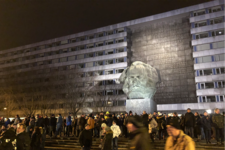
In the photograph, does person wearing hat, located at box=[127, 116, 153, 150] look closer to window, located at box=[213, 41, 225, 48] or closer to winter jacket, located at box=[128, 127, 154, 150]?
winter jacket, located at box=[128, 127, 154, 150]

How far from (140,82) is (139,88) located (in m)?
0.63

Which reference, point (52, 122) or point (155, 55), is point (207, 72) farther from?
point (52, 122)

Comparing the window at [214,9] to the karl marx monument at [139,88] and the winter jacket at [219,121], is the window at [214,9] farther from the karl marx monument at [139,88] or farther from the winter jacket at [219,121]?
the winter jacket at [219,121]

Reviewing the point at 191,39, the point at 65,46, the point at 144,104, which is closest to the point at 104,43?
the point at 65,46

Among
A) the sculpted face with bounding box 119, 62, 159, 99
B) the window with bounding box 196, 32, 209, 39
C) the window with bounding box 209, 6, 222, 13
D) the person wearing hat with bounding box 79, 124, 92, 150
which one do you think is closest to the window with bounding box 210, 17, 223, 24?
the window with bounding box 209, 6, 222, 13

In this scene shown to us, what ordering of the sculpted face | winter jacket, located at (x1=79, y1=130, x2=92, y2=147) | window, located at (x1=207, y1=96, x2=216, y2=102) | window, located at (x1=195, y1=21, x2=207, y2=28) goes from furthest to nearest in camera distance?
window, located at (x1=195, y1=21, x2=207, y2=28) < window, located at (x1=207, y1=96, x2=216, y2=102) < the sculpted face < winter jacket, located at (x1=79, y1=130, x2=92, y2=147)

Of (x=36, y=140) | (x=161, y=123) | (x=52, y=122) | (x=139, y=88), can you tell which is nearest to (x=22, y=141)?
(x=36, y=140)

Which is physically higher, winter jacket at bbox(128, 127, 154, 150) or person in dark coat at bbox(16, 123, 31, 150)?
winter jacket at bbox(128, 127, 154, 150)

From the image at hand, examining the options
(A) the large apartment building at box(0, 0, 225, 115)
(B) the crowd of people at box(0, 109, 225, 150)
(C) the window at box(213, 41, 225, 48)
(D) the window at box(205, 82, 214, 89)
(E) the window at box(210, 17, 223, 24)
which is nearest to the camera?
(B) the crowd of people at box(0, 109, 225, 150)

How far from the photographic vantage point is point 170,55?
1935 inches

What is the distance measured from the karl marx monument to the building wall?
97.2ft

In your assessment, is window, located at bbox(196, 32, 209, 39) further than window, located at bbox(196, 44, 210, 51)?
Yes

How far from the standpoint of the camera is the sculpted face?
1883 centimetres

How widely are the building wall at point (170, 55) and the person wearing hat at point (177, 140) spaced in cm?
4438
